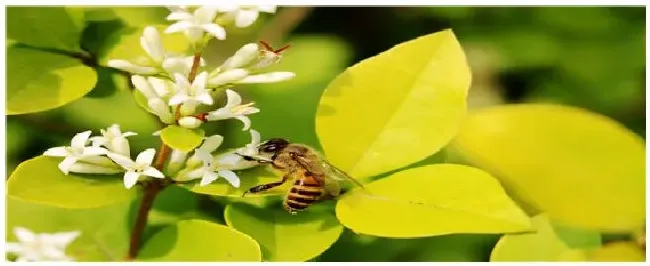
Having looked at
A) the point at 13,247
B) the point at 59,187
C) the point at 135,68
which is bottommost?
the point at 13,247

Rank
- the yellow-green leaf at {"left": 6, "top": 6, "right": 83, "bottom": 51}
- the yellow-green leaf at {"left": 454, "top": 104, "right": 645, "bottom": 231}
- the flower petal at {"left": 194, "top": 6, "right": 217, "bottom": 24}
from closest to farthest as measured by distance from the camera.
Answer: the yellow-green leaf at {"left": 454, "top": 104, "right": 645, "bottom": 231} → the flower petal at {"left": 194, "top": 6, "right": 217, "bottom": 24} → the yellow-green leaf at {"left": 6, "top": 6, "right": 83, "bottom": 51}

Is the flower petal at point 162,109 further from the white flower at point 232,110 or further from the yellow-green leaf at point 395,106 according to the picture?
the yellow-green leaf at point 395,106

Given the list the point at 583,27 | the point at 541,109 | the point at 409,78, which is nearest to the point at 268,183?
the point at 409,78

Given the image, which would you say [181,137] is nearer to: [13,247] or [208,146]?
[208,146]

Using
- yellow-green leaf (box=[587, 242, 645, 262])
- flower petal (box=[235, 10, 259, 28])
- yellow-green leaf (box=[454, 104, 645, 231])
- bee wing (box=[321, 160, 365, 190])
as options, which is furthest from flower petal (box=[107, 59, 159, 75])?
yellow-green leaf (box=[587, 242, 645, 262])

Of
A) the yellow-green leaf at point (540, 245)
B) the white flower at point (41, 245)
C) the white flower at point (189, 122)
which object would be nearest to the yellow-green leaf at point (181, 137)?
the white flower at point (189, 122)

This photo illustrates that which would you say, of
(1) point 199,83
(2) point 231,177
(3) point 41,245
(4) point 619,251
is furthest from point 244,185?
(4) point 619,251

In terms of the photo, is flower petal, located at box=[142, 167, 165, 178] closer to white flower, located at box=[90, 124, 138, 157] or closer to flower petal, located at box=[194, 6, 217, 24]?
white flower, located at box=[90, 124, 138, 157]
